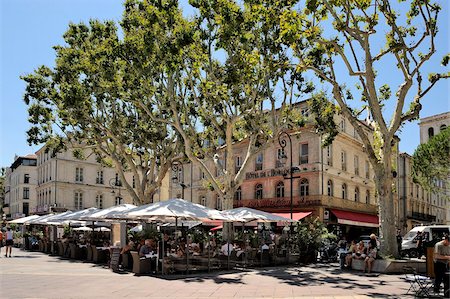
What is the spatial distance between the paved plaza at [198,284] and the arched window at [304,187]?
18.5 meters

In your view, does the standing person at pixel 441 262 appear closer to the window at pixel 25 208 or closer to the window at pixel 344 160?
the window at pixel 344 160

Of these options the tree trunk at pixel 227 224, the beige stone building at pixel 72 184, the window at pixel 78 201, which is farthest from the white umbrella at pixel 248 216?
the window at pixel 78 201

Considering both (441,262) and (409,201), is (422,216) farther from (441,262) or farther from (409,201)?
(441,262)

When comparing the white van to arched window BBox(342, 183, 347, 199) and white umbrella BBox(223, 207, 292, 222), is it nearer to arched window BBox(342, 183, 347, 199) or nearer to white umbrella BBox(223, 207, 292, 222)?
arched window BBox(342, 183, 347, 199)

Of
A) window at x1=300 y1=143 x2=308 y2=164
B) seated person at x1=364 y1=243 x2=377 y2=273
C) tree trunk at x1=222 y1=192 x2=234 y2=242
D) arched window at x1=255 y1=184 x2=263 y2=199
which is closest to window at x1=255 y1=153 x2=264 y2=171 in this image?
arched window at x1=255 y1=184 x2=263 y2=199

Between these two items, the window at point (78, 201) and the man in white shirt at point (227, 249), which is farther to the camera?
the window at point (78, 201)

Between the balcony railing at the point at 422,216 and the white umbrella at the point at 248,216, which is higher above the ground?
the white umbrella at the point at 248,216

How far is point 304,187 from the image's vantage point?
34.5 metres

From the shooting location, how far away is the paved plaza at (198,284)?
10.8 meters

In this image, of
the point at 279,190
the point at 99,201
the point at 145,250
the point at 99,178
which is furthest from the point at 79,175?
the point at 145,250

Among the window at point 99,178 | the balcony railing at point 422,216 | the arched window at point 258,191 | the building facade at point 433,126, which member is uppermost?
the building facade at point 433,126

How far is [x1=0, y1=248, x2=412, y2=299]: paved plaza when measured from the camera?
1080cm

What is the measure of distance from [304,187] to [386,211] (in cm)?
1837

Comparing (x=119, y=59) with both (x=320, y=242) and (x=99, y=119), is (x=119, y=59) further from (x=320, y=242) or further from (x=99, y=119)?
(x=320, y=242)
